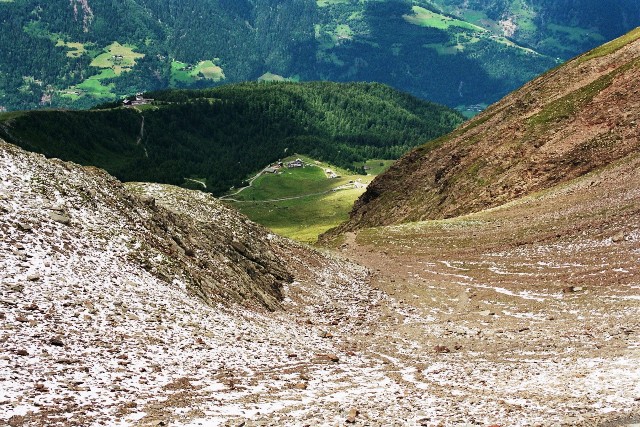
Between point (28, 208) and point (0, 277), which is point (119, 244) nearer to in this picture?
point (28, 208)

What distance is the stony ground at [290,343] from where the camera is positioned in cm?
2098

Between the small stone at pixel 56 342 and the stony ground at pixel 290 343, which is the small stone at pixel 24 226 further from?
the small stone at pixel 56 342

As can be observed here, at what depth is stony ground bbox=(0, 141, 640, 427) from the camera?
826 inches

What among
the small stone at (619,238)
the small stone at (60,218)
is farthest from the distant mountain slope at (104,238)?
the small stone at (619,238)

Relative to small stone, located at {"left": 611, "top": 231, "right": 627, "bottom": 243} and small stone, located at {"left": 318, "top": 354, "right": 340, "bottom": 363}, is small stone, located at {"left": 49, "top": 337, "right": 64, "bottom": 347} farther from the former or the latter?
small stone, located at {"left": 611, "top": 231, "right": 627, "bottom": 243}

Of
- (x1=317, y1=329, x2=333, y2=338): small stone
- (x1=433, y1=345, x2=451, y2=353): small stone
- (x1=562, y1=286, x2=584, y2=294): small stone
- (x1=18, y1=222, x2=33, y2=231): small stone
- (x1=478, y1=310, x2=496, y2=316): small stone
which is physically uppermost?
(x1=18, y1=222, x2=33, y2=231): small stone

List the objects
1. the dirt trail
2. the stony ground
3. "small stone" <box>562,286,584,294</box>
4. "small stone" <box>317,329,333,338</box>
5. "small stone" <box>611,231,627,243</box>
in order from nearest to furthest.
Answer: the stony ground, the dirt trail, "small stone" <box>317,329,333,338</box>, "small stone" <box>562,286,584,294</box>, "small stone" <box>611,231,627,243</box>

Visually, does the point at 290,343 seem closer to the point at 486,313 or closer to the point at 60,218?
the point at 60,218

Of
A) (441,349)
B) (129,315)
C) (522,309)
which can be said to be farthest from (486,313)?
(129,315)

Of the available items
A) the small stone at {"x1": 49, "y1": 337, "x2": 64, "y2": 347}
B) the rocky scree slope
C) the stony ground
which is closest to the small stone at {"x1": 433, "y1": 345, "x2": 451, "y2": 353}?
the stony ground

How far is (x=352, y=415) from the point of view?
21.0 m

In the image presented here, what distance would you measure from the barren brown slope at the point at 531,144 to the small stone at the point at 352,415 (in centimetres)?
8198

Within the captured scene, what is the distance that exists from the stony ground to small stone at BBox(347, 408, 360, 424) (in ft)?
0.26

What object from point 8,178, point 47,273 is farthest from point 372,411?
point 8,178
